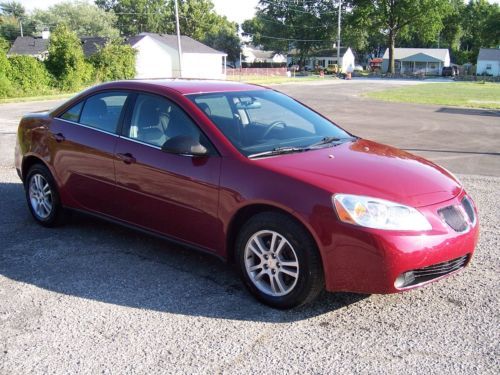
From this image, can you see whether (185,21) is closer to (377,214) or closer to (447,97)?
(447,97)

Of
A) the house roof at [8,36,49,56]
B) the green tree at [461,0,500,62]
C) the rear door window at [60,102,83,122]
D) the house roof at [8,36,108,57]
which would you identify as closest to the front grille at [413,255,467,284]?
the rear door window at [60,102,83,122]

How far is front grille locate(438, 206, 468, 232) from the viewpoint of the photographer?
3598 millimetres

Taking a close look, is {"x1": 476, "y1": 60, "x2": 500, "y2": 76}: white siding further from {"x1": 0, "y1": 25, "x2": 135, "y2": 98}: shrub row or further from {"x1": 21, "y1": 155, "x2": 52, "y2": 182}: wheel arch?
{"x1": 21, "y1": 155, "x2": 52, "y2": 182}: wheel arch

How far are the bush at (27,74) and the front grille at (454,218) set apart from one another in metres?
29.5

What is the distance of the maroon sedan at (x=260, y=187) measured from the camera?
11.2 feet

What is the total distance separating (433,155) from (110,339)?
27.7 ft

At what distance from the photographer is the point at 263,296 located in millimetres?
3811

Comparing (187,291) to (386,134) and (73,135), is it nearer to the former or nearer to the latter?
(73,135)

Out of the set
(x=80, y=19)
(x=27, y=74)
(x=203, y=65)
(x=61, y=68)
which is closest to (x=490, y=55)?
(x=203, y=65)

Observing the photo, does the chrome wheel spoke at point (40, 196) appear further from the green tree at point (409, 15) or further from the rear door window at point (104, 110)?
the green tree at point (409, 15)

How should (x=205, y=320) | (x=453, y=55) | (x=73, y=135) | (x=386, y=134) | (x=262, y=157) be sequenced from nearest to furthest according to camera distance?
(x=205, y=320) < (x=262, y=157) < (x=73, y=135) < (x=386, y=134) < (x=453, y=55)

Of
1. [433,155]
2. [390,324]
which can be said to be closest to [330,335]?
[390,324]

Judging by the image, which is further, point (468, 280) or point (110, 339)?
point (468, 280)

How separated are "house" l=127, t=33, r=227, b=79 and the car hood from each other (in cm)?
5447
